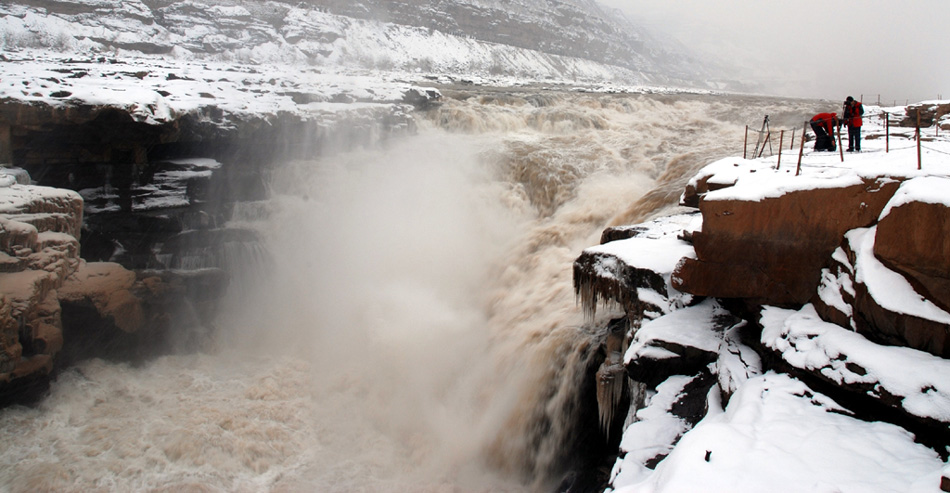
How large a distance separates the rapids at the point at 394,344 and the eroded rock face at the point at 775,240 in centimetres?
240

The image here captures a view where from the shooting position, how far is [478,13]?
91.1 meters

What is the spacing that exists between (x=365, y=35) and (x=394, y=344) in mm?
71020

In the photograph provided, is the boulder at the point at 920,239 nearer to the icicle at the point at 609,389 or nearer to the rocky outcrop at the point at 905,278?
the rocky outcrop at the point at 905,278

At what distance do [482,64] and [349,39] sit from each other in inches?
812

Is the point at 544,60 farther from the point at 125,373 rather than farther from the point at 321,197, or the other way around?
the point at 125,373

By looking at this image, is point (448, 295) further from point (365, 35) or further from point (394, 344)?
point (365, 35)

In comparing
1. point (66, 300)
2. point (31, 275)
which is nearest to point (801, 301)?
point (31, 275)

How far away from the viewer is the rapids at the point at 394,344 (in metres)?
8.12

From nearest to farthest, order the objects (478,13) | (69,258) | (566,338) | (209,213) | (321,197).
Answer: (566,338), (69,258), (209,213), (321,197), (478,13)

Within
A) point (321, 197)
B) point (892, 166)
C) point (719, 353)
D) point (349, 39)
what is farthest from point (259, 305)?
point (349, 39)

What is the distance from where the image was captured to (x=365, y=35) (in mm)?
73438

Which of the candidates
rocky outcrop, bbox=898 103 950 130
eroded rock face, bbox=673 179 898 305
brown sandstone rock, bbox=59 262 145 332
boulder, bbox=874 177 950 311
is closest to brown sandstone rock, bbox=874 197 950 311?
boulder, bbox=874 177 950 311

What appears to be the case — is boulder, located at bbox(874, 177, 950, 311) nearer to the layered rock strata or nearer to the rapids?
the layered rock strata

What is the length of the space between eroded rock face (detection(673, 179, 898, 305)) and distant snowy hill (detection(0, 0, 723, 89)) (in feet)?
186
